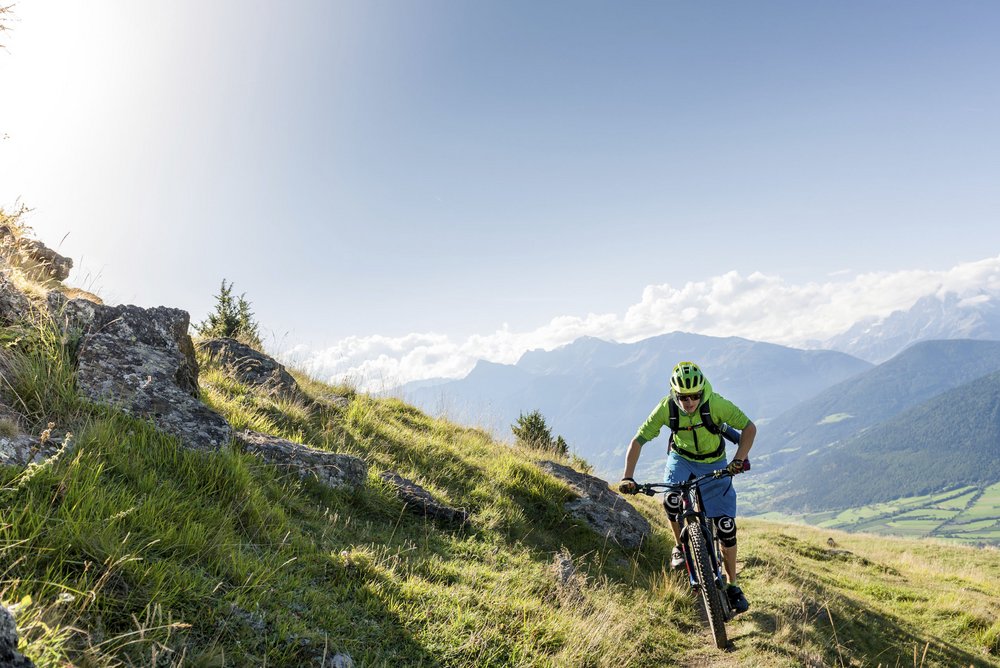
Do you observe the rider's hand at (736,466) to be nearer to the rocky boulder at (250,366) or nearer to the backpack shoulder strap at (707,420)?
the backpack shoulder strap at (707,420)

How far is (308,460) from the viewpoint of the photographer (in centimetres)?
684

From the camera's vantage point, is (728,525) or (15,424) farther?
(728,525)

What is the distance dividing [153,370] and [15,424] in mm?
2045

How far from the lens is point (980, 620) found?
9.26 m

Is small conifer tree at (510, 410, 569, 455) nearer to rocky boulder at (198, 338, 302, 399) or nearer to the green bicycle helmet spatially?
rocky boulder at (198, 338, 302, 399)

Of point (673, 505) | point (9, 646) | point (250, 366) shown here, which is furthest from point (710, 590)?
point (250, 366)

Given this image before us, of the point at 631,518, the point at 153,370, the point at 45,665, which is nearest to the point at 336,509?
the point at 153,370

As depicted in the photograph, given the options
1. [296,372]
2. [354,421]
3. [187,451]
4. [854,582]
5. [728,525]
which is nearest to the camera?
[187,451]

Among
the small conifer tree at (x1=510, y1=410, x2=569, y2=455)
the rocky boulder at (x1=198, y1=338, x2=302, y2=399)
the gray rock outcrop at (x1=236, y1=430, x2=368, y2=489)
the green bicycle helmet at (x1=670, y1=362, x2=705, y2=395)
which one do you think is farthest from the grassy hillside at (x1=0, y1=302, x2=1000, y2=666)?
the small conifer tree at (x1=510, y1=410, x2=569, y2=455)

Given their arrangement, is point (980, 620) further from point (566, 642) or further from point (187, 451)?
point (187, 451)

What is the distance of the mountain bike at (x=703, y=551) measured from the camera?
21.9 feet

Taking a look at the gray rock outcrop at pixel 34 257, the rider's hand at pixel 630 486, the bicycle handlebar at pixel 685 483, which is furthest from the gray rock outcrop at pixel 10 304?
the bicycle handlebar at pixel 685 483

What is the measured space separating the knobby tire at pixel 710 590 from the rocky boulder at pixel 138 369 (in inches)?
265

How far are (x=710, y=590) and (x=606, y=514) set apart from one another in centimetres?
374
